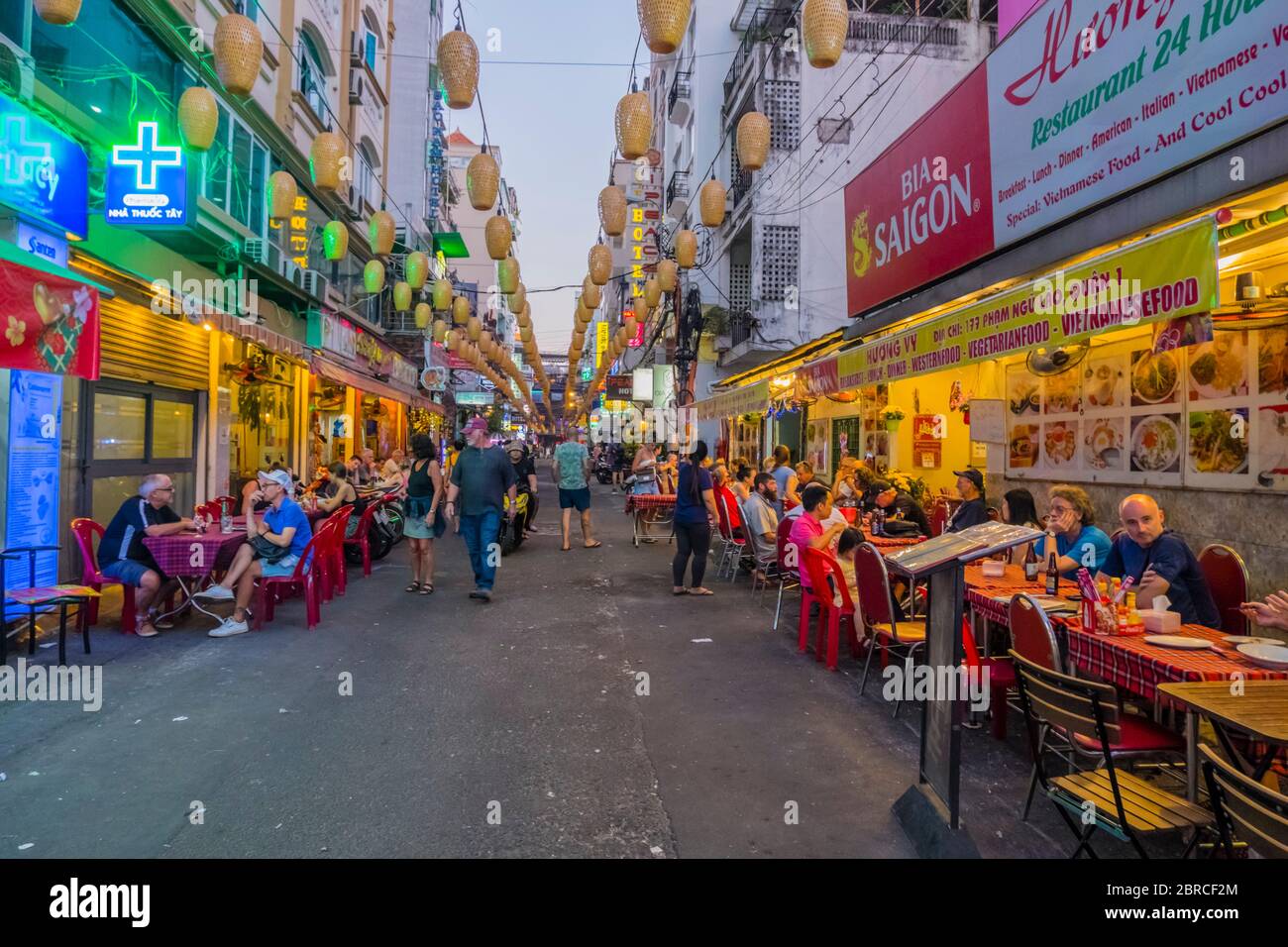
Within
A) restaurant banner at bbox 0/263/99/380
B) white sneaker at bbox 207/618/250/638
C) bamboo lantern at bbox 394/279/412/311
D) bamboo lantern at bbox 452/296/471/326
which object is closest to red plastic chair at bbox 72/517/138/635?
white sneaker at bbox 207/618/250/638

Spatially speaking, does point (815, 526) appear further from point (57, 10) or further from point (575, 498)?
point (57, 10)

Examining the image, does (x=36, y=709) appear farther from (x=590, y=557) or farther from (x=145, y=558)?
(x=590, y=557)

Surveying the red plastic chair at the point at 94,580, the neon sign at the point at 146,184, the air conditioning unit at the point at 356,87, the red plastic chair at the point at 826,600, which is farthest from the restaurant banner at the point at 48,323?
the air conditioning unit at the point at 356,87

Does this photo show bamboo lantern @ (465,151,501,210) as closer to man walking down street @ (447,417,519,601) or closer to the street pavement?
man walking down street @ (447,417,519,601)

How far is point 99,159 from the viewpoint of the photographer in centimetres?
905

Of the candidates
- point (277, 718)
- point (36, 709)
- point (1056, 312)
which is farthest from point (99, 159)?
point (1056, 312)

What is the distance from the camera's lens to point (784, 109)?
21953mm

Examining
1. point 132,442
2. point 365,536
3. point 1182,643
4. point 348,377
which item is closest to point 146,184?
point 132,442

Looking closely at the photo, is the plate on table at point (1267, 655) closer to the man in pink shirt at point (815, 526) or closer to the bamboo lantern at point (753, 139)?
the man in pink shirt at point (815, 526)

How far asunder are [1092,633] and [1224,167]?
13.1ft

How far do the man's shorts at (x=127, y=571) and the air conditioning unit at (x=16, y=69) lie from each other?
4535 millimetres

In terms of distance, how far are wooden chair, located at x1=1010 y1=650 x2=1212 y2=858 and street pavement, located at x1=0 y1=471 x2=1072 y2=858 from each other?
1.29ft

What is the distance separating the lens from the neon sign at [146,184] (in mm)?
8883

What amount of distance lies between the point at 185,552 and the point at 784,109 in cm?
2044
